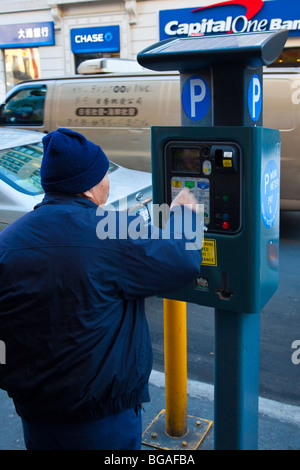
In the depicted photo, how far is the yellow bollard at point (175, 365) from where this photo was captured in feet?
9.07

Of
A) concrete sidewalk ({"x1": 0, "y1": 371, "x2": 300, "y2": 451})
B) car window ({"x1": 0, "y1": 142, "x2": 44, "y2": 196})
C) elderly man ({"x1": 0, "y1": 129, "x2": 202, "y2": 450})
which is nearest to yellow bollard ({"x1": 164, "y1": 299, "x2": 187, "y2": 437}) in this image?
concrete sidewalk ({"x1": 0, "y1": 371, "x2": 300, "y2": 451})

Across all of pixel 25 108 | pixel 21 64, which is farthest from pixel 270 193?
pixel 21 64

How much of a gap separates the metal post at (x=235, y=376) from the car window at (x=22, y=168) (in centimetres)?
307

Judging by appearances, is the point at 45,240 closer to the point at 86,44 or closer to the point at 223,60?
the point at 223,60

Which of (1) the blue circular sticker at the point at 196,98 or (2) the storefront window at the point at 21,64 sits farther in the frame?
(2) the storefront window at the point at 21,64

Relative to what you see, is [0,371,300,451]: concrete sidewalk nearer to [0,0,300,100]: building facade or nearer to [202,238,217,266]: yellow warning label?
[202,238,217,266]: yellow warning label

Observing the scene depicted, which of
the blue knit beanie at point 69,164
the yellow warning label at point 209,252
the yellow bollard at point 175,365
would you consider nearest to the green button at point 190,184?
the yellow warning label at point 209,252

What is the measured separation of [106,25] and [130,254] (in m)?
14.6

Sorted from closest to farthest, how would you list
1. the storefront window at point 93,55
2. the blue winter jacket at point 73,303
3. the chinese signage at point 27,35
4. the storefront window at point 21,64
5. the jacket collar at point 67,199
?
1. the blue winter jacket at point 73,303
2. the jacket collar at point 67,199
3. the storefront window at point 93,55
4. the chinese signage at point 27,35
5. the storefront window at point 21,64

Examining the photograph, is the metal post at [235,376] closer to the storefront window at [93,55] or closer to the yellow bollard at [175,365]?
the yellow bollard at [175,365]

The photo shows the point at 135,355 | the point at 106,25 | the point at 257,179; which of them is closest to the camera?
the point at 135,355

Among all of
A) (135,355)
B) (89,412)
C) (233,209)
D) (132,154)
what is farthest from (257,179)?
(132,154)

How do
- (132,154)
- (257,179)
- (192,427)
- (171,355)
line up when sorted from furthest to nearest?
(132,154) < (192,427) < (171,355) < (257,179)

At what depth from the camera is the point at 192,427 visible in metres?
3.03
